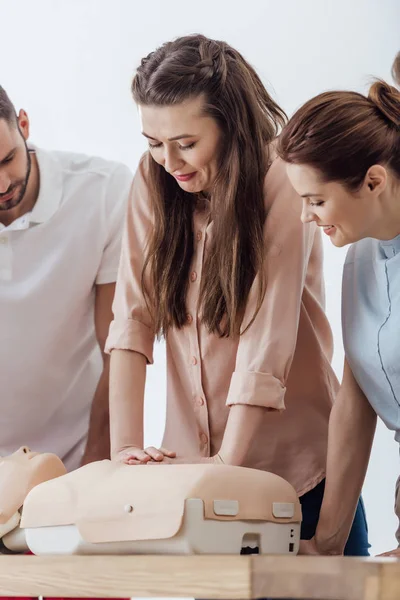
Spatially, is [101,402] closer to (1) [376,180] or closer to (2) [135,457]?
(2) [135,457]

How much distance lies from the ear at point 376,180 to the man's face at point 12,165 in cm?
88

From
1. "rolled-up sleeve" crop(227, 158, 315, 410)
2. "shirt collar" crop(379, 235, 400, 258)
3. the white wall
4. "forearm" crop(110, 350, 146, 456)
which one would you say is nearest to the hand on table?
"rolled-up sleeve" crop(227, 158, 315, 410)

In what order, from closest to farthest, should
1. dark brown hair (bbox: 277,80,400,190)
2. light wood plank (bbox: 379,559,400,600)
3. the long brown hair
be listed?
light wood plank (bbox: 379,559,400,600), dark brown hair (bbox: 277,80,400,190), the long brown hair

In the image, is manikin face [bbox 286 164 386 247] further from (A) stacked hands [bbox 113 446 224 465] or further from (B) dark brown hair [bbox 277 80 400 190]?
(A) stacked hands [bbox 113 446 224 465]

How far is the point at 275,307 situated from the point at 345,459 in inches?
10.0

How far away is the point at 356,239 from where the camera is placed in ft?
4.44

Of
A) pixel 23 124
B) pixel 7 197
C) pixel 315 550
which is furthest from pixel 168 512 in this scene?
pixel 23 124

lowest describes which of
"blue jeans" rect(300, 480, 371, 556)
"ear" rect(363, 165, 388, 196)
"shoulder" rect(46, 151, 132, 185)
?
"blue jeans" rect(300, 480, 371, 556)

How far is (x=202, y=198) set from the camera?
1637 millimetres

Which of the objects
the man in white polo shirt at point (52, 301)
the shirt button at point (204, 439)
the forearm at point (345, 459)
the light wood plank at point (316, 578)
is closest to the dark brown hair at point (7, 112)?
the man in white polo shirt at point (52, 301)

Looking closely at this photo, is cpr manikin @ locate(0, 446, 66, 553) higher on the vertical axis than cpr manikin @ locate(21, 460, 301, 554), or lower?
lower

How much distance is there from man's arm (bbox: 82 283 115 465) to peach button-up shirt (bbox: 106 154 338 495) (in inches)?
12.2

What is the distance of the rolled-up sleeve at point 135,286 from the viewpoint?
1642 millimetres

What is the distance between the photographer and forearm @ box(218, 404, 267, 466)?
145 centimetres
